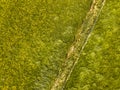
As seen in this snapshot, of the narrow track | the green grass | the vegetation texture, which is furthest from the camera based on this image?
the narrow track

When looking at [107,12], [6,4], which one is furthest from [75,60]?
[6,4]

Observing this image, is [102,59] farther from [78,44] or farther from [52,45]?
[52,45]

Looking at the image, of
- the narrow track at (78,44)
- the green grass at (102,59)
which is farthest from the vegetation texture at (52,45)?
the narrow track at (78,44)

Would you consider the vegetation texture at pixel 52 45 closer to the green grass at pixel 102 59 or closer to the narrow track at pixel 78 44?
the green grass at pixel 102 59

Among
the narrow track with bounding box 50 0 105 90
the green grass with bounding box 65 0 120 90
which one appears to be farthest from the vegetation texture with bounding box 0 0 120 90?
the narrow track with bounding box 50 0 105 90

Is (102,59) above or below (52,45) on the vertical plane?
below

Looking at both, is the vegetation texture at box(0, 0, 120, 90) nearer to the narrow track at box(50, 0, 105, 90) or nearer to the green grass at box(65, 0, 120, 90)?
the green grass at box(65, 0, 120, 90)

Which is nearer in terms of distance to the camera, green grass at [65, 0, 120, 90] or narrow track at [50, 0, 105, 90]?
green grass at [65, 0, 120, 90]

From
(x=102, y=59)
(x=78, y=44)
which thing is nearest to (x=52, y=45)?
(x=78, y=44)

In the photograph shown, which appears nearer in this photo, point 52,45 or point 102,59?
point 102,59
